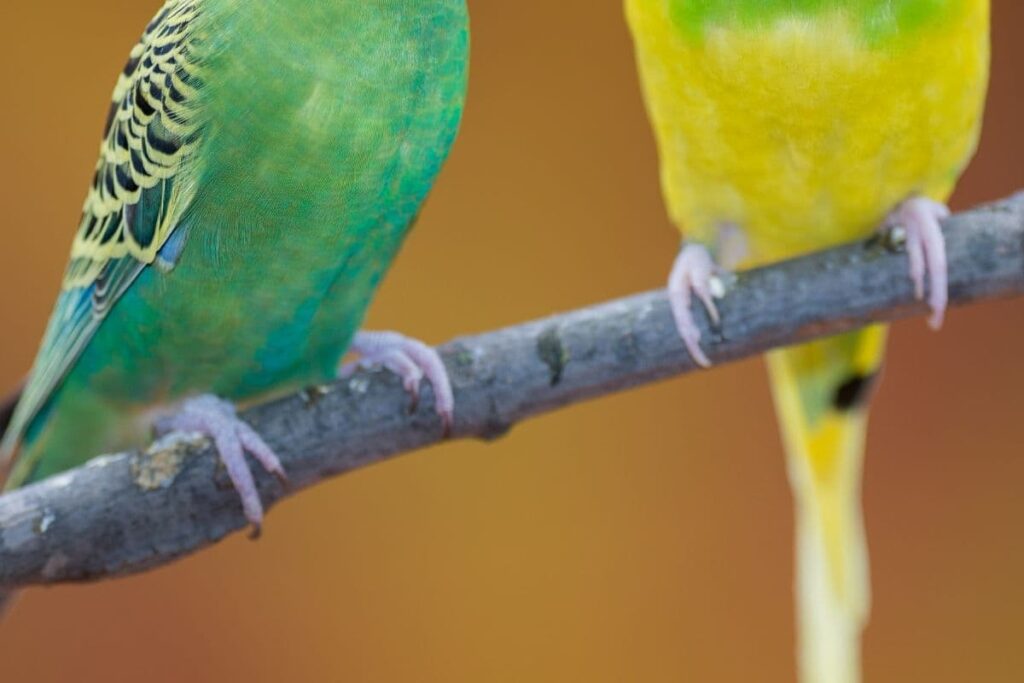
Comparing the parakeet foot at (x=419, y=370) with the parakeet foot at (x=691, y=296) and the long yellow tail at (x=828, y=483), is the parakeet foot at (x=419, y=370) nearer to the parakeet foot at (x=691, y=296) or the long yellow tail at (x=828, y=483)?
the parakeet foot at (x=691, y=296)

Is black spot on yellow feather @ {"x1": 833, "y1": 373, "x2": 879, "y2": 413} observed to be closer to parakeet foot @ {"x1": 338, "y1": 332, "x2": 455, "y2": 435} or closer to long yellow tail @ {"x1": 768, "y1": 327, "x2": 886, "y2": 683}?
long yellow tail @ {"x1": 768, "y1": 327, "x2": 886, "y2": 683}

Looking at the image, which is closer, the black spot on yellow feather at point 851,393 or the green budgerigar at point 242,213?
the green budgerigar at point 242,213

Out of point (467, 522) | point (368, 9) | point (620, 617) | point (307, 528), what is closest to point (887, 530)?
point (620, 617)

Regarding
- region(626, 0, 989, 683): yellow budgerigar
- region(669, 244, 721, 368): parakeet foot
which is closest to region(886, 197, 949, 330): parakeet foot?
region(626, 0, 989, 683): yellow budgerigar

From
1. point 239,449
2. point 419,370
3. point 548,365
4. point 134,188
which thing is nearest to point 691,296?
point 548,365

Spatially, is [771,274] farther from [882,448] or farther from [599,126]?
[882,448]

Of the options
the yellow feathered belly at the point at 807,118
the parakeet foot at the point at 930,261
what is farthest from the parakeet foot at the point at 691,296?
the parakeet foot at the point at 930,261

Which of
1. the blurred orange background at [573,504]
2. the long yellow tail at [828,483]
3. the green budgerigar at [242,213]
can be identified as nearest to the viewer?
the green budgerigar at [242,213]

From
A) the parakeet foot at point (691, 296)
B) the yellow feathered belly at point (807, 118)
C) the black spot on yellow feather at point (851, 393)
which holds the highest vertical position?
the yellow feathered belly at point (807, 118)
